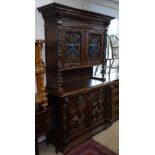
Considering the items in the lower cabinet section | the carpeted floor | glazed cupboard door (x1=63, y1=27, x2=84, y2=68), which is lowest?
the carpeted floor

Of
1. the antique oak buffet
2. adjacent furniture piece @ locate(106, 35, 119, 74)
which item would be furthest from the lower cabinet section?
adjacent furniture piece @ locate(106, 35, 119, 74)

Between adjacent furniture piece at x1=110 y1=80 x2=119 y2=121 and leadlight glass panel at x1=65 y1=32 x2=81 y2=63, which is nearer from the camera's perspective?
leadlight glass panel at x1=65 y1=32 x2=81 y2=63

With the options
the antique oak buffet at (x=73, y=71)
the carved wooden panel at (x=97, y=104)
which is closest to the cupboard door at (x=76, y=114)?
the antique oak buffet at (x=73, y=71)

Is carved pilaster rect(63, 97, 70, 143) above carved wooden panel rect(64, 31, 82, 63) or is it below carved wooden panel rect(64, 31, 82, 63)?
below

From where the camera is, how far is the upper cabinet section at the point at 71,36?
2258mm

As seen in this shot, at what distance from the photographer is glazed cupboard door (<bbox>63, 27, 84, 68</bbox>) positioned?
2.39m

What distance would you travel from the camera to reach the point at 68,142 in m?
2.45

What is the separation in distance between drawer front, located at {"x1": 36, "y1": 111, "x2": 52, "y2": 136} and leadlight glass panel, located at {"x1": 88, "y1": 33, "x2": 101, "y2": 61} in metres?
1.14

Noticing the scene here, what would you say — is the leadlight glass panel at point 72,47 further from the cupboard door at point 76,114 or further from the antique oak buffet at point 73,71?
the cupboard door at point 76,114

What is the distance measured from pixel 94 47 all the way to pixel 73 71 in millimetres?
535

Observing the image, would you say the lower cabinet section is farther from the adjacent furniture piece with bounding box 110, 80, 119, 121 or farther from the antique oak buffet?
the adjacent furniture piece with bounding box 110, 80, 119, 121

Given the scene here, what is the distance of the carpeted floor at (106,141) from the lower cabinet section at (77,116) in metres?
0.09
